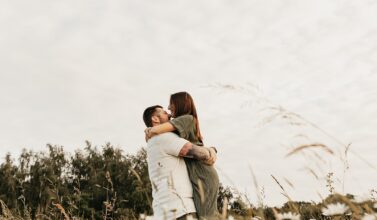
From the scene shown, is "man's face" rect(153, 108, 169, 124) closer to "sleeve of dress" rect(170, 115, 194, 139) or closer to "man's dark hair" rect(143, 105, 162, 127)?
"man's dark hair" rect(143, 105, 162, 127)

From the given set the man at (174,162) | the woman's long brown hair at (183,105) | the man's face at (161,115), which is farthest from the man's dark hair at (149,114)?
the man at (174,162)

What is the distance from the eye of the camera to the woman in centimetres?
370

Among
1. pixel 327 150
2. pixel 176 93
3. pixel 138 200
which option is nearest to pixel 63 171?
pixel 138 200

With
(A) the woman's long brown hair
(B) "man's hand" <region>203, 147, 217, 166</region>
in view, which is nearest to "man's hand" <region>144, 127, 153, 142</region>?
(A) the woman's long brown hair

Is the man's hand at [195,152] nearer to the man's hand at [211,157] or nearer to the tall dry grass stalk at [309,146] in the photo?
the man's hand at [211,157]

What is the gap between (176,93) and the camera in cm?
416

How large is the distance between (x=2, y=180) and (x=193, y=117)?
119ft

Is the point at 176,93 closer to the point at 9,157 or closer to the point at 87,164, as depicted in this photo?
the point at 87,164

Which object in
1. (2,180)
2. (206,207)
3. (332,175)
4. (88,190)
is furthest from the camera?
(2,180)

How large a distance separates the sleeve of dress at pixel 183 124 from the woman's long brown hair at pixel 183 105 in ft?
0.59

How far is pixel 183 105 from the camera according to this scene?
4125 millimetres

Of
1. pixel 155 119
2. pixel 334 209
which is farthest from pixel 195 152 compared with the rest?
pixel 334 209

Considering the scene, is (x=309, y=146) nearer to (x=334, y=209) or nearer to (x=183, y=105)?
(x=334, y=209)

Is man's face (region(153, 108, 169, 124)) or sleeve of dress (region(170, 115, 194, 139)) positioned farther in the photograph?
man's face (region(153, 108, 169, 124))
